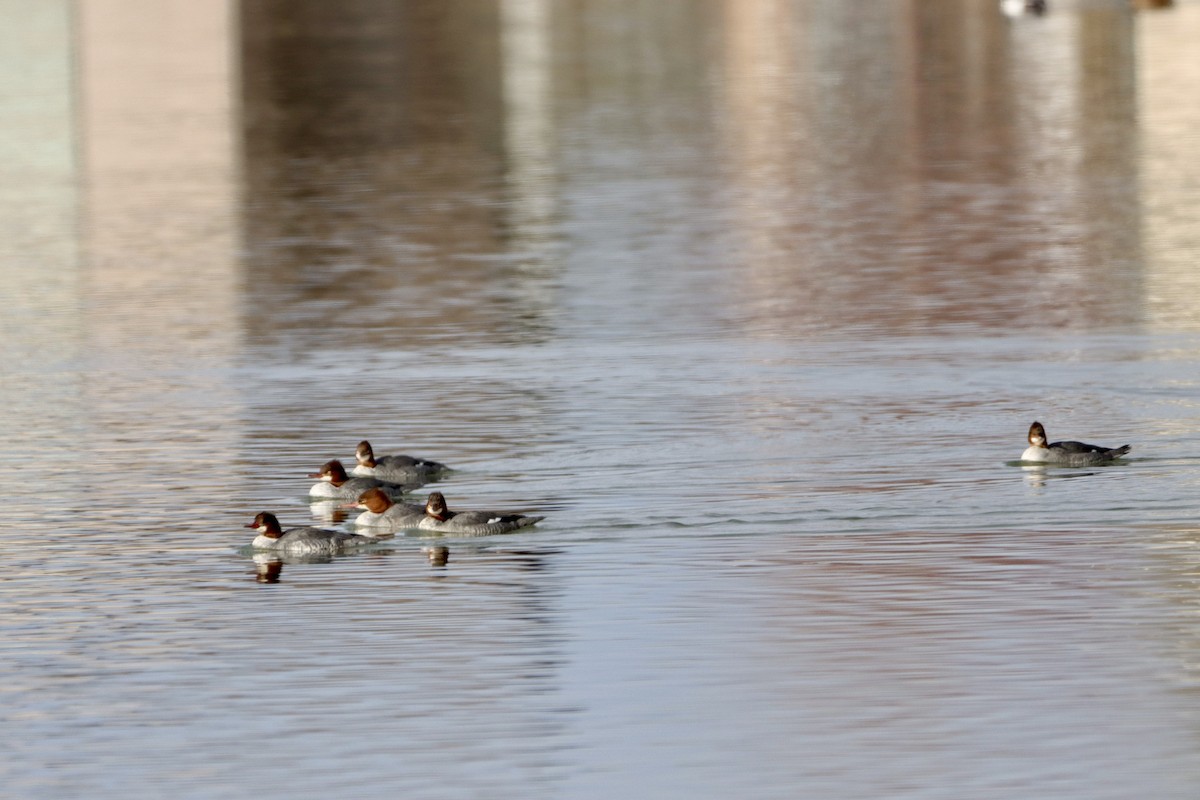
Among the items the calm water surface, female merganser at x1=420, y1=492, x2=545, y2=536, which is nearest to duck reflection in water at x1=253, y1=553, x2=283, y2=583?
the calm water surface

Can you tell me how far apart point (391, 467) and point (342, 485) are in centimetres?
75

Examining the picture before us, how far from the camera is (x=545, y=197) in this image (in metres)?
47.1

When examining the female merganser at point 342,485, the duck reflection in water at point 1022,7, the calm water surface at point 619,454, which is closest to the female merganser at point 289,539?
the calm water surface at point 619,454

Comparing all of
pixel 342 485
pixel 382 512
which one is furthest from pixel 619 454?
pixel 382 512

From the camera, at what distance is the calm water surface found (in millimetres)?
16141

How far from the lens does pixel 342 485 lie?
2297 cm

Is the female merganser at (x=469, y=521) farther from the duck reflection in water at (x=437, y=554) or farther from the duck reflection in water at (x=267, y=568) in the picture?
the duck reflection in water at (x=267, y=568)

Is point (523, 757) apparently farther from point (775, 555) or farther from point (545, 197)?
point (545, 197)

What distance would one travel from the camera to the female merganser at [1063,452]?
23281 mm

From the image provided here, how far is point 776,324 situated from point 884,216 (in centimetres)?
1099

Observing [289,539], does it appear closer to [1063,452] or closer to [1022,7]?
[1063,452]

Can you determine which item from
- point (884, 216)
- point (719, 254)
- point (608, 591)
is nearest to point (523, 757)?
point (608, 591)

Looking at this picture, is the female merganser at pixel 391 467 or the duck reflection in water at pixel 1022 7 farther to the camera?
the duck reflection in water at pixel 1022 7

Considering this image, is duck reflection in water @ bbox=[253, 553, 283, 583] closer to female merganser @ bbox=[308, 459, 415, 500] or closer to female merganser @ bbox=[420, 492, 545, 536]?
female merganser @ bbox=[420, 492, 545, 536]
